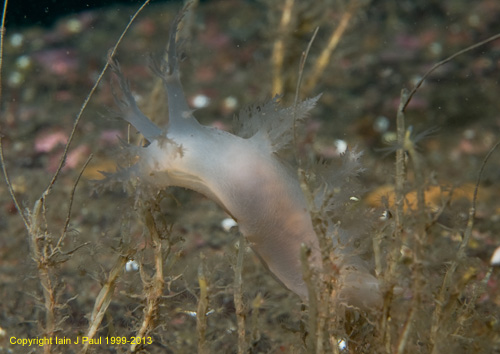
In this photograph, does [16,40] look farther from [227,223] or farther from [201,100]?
[227,223]

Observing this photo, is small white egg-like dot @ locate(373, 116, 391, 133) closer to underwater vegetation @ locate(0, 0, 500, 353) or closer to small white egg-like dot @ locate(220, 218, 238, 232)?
underwater vegetation @ locate(0, 0, 500, 353)

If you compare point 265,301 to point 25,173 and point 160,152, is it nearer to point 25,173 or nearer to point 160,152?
point 160,152

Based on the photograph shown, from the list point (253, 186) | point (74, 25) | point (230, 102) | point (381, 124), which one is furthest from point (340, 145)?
point (74, 25)

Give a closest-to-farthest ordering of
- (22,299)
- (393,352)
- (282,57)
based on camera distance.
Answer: (393,352), (22,299), (282,57)

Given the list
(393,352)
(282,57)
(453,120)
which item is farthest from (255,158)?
(453,120)

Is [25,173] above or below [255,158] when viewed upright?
above

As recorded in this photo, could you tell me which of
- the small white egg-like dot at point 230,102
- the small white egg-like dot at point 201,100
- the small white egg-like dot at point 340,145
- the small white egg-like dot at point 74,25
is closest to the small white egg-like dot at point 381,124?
the small white egg-like dot at point 340,145

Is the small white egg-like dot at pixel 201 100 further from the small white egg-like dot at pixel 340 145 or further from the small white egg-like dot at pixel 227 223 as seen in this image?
the small white egg-like dot at pixel 227 223

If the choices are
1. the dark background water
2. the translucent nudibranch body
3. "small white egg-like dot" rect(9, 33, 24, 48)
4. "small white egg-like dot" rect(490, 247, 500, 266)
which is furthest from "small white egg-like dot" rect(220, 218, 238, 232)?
"small white egg-like dot" rect(9, 33, 24, 48)
